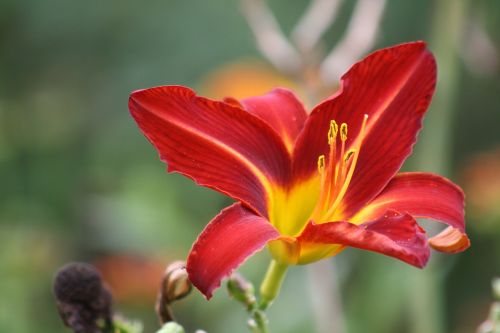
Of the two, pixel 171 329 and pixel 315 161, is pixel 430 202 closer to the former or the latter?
pixel 315 161

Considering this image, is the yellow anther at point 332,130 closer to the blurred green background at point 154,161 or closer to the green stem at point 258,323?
the green stem at point 258,323

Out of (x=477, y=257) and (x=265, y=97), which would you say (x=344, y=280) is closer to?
(x=477, y=257)

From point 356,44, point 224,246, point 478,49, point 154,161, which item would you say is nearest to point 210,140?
point 224,246

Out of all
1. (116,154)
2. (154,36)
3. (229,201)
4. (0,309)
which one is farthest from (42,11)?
(0,309)

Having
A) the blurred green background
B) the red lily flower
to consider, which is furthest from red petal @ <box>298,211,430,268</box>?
the blurred green background

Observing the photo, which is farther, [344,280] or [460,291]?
[460,291]

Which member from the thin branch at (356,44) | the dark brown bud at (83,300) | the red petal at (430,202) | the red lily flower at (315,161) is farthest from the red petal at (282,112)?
the thin branch at (356,44)
